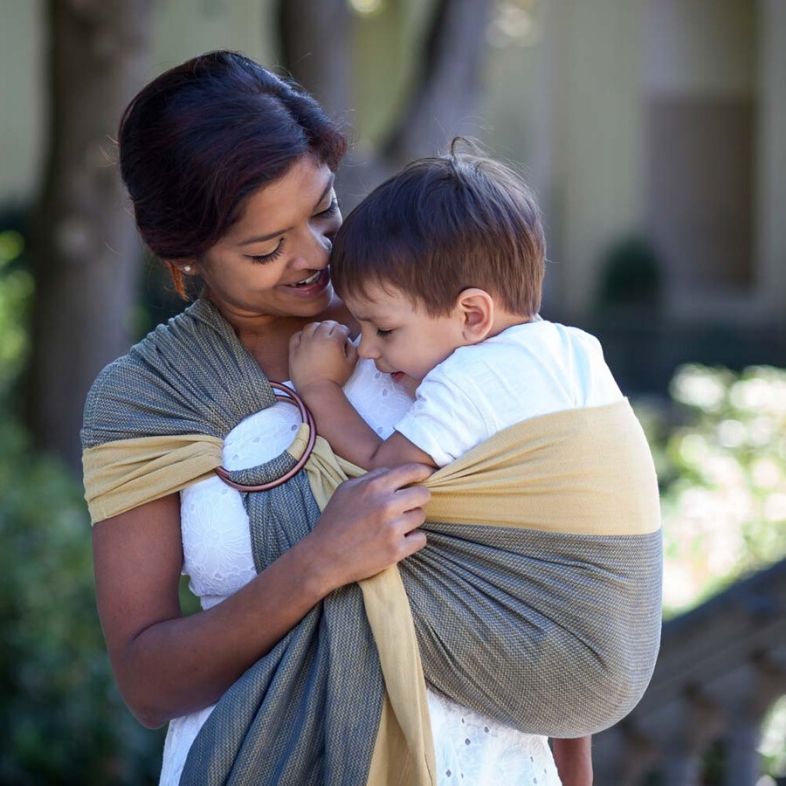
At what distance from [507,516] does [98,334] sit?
518 cm

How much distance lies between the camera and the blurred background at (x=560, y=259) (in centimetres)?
405

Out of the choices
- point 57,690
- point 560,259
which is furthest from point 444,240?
point 560,259

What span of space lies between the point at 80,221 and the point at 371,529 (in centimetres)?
508

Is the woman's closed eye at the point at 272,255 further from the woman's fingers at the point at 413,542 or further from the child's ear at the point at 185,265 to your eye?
the woman's fingers at the point at 413,542

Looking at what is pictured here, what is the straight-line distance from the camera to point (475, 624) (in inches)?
76.2

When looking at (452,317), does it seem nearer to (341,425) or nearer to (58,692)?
(341,425)

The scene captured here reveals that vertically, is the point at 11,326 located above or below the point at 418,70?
below

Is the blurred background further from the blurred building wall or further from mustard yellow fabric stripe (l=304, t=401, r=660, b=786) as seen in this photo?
mustard yellow fabric stripe (l=304, t=401, r=660, b=786)

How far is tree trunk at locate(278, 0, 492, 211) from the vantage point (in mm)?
6715

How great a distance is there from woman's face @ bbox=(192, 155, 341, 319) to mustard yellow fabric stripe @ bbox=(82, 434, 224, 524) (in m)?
0.25

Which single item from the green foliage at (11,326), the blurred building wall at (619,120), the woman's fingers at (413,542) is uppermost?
the woman's fingers at (413,542)

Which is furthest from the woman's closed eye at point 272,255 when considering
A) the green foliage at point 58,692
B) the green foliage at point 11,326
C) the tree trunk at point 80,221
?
the green foliage at point 11,326

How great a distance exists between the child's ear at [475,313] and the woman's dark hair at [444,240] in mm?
14

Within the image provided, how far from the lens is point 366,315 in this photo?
209 centimetres
